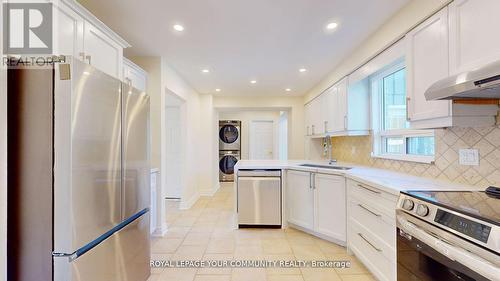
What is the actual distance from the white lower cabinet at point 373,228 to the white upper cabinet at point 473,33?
3.10ft

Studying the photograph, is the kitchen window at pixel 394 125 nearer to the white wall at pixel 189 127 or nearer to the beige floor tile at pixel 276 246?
the beige floor tile at pixel 276 246

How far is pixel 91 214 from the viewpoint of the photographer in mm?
1272

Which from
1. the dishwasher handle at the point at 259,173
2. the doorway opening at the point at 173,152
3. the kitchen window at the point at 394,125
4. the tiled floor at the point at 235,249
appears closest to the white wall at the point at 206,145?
the doorway opening at the point at 173,152

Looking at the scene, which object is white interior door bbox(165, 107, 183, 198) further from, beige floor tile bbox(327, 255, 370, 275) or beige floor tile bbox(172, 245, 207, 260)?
beige floor tile bbox(327, 255, 370, 275)

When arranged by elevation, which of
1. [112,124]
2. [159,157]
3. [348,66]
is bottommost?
[159,157]

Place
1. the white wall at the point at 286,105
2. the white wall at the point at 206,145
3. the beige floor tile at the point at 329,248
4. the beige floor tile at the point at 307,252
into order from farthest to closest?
1. the white wall at the point at 286,105
2. the white wall at the point at 206,145
3. the beige floor tile at the point at 329,248
4. the beige floor tile at the point at 307,252

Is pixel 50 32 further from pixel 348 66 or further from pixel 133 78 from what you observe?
pixel 348 66

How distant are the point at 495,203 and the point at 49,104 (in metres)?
2.27

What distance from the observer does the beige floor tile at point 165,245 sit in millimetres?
2639

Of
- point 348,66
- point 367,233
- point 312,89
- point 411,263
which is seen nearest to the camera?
point 411,263

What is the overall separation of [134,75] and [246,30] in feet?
4.73

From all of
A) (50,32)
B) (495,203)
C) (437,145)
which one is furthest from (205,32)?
(495,203)

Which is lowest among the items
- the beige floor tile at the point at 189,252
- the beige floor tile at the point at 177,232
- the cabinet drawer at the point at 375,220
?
the beige floor tile at the point at 189,252

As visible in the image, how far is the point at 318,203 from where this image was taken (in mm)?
2926
